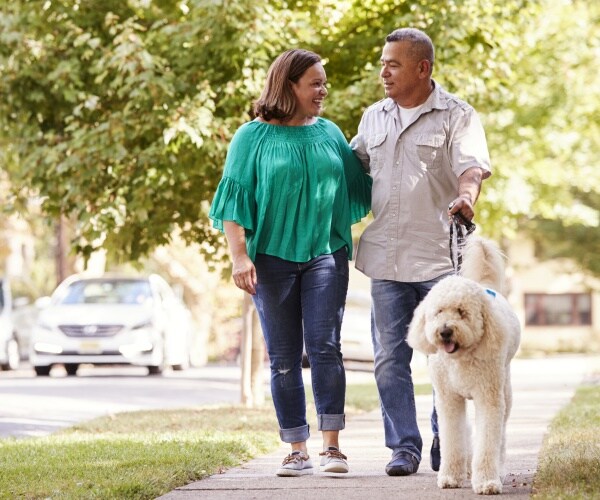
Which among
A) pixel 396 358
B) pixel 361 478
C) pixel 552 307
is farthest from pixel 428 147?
pixel 552 307

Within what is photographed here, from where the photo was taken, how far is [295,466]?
7.15 meters

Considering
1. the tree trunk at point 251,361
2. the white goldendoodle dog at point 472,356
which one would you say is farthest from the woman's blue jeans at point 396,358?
the tree trunk at point 251,361

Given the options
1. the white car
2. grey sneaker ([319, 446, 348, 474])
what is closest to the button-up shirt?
grey sneaker ([319, 446, 348, 474])

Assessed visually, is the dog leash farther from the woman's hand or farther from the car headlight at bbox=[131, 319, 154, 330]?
the car headlight at bbox=[131, 319, 154, 330]

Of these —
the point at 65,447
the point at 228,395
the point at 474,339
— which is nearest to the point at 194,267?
the point at 228,395

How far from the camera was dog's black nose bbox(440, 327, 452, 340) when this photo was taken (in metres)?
6.14

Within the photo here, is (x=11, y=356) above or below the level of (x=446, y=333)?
below

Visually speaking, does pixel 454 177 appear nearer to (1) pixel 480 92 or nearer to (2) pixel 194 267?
(1) pixel 480 92

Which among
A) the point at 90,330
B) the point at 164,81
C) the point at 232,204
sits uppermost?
the point at 164,81

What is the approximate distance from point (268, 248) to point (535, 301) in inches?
2109

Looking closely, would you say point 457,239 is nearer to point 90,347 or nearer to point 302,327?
point 302,327

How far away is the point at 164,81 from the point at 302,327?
198 inches

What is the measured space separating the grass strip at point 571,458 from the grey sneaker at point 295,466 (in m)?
1.23

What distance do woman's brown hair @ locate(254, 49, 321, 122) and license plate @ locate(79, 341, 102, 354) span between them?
14205 mm
